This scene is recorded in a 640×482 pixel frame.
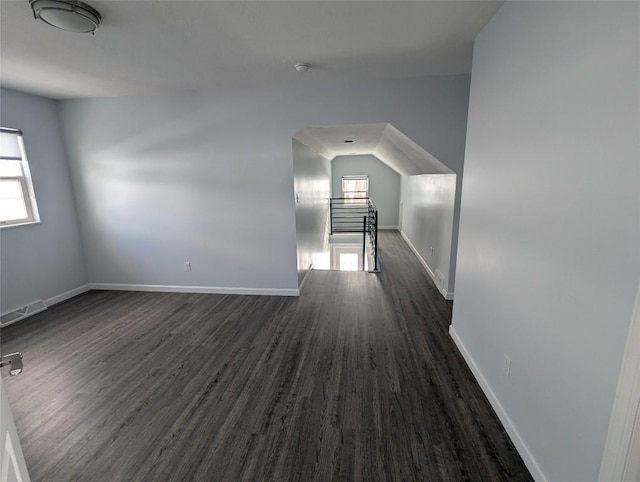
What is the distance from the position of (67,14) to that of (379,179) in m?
7.82

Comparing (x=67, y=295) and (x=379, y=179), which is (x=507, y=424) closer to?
(x=67, y=295)

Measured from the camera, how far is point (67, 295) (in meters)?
3.71

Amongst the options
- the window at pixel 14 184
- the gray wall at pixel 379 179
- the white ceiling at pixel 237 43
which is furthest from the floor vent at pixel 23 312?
the gray wall at pixel 379 179

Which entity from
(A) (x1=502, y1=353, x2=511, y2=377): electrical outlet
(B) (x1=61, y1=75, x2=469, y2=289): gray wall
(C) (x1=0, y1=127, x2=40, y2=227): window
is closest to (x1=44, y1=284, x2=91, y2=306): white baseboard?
(B) (x1=61, y1=75, x2=469, y2=289): gray wall

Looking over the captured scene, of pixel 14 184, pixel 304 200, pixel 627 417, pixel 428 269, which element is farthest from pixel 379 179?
pixel 627 417

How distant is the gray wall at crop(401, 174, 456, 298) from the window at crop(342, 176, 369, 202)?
9.45 ft

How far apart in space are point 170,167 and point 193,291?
5.30ft

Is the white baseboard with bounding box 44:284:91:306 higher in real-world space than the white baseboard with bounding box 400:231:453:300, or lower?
lower

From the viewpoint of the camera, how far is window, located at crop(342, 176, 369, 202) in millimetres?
8820

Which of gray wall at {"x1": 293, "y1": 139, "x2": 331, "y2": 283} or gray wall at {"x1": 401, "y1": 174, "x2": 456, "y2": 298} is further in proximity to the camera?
gray wall at {"x1": 293, "y1": 139, "x2": 331, "y2": 283}

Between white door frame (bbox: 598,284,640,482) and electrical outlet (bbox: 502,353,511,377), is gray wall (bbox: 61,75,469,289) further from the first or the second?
white door frame (bbox: 598,284,640,482)

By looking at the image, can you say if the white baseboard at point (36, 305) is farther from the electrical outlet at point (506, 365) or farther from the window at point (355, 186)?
the window at point (355, 186)

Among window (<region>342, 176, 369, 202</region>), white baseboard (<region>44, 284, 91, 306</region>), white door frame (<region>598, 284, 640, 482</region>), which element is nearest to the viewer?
white door frame (<region>598, 284, 640, 482</region>)

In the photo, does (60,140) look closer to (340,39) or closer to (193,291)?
(193,291)
